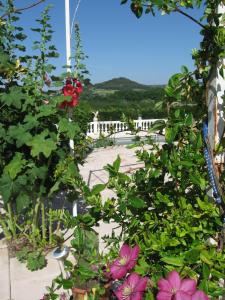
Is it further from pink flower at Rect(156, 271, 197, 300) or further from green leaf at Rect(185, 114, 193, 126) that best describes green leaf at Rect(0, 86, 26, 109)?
pink flower at Rect(156, 271, 197, 300)

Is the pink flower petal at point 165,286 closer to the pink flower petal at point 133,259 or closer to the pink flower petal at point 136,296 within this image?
the pink flower petal at point 136,296

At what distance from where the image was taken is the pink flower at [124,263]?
1.23 m

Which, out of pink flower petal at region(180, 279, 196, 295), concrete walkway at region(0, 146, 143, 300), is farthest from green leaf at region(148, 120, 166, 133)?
concrete walkway at region(0, 146, 143, 300)

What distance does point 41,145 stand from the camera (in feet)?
9.27

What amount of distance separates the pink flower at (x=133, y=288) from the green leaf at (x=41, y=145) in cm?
174

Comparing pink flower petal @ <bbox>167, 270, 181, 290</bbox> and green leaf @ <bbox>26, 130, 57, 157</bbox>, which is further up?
green leaf @ <bbox>26, 130, 57, 157</bbox>

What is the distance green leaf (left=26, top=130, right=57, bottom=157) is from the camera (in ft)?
9.16

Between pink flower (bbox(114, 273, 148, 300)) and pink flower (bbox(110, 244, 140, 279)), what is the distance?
0.18 ft

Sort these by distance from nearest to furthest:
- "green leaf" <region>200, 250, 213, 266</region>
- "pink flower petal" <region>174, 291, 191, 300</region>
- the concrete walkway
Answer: "pink flower petal" <region>174, 291, 191, 300</region>, "green leaf" <region>200, 250, 213, 266</region>, the concrete walkway

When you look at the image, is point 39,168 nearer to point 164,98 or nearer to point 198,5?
point 164,98

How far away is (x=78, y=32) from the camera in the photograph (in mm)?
3373

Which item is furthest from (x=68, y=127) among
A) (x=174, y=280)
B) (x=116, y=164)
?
(x=174, y=280)

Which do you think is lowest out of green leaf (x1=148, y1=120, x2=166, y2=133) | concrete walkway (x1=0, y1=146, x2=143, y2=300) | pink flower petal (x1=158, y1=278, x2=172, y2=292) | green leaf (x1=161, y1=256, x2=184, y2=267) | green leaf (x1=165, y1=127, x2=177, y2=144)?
concrete walkway (x1=0, y1=146, x2=143, y2=300)

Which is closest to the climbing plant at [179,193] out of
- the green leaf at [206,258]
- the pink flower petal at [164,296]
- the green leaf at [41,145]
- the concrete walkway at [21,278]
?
the green leaf at [206,258]
